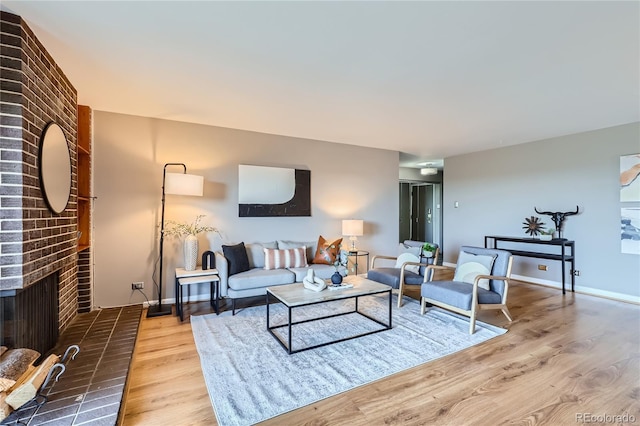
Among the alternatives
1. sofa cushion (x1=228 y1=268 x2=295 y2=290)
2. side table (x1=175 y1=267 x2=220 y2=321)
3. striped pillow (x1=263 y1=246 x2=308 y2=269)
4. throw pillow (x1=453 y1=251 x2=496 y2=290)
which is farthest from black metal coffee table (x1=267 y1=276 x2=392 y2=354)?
throw pillow (x1=453 y1=251 x2=496 y2=290)

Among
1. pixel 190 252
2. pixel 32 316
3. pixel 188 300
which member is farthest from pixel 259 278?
pixel 32 316

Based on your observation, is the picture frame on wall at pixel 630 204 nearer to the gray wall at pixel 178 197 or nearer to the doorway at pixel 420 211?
the gray wall at pixel 178 197

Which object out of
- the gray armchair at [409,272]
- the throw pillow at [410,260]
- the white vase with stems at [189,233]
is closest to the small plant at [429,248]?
the gray armchair at [409,272]

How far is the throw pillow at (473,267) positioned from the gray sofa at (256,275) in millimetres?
1448

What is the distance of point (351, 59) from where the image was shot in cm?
253

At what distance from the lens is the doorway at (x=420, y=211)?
880cm

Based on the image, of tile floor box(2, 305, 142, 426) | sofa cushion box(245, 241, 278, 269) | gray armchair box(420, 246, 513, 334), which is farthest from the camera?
sofa cushion box(245, 241, 278, 269)

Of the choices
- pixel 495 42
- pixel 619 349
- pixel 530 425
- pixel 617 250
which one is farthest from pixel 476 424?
pixel 617 250

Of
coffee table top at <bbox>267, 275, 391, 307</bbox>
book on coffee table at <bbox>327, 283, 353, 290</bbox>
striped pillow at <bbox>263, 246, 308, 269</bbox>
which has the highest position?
striped pillow at <bbox>263, 246, 308, 269</bbox>

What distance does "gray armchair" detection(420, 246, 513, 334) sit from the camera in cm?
322

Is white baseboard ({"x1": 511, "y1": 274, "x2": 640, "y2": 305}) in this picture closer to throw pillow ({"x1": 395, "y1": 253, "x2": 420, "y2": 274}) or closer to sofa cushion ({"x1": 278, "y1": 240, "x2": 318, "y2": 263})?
throw pillow ({"x1": 395, "y1": 253, "x2": 420, "y2": 274})

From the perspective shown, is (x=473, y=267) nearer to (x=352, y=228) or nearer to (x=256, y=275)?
(x=352, y=228)

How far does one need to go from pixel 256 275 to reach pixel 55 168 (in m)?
2.25

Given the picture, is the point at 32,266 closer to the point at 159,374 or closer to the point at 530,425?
the point at 159,374
